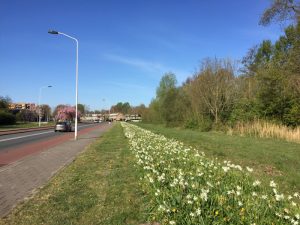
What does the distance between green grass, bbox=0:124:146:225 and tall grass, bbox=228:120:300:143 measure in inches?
615

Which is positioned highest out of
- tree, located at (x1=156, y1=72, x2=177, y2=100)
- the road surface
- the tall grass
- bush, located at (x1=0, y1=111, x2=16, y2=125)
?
tree, located at (x1=156, y1=72, x2=177, y2=100)

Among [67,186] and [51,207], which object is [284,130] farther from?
[51,207]

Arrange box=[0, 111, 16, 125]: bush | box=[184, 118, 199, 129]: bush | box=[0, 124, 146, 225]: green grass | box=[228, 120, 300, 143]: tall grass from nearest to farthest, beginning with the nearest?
box=[0, 124, 146, 225]: green grass < box=[228, 120, 300, 143]: tall grass < box=[184, 118, 199, 129]: bush < box=[0, 111, 16, 125]: bush

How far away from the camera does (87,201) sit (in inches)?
258

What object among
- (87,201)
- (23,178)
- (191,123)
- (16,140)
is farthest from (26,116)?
(87,201)

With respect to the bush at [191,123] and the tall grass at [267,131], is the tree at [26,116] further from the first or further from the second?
the tall grass at [267,131]

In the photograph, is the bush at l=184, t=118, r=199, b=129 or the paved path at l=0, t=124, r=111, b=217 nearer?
the paved path at l=0, t=124, r=111, b=217

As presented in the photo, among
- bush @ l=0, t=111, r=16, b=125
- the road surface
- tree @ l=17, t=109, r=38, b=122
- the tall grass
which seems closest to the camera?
the road surface

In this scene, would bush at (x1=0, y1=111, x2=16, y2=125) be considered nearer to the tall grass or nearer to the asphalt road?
the asphalt road

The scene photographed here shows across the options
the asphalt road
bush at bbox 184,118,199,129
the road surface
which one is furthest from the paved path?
bush at bbox 184,118,199,129

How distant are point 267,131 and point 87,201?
20746 millimetres

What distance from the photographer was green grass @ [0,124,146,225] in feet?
18.1

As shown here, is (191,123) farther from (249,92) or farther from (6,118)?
(6,118)

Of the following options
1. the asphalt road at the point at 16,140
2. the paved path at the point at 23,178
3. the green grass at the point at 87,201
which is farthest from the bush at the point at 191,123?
the green grass at the point at 87,201
